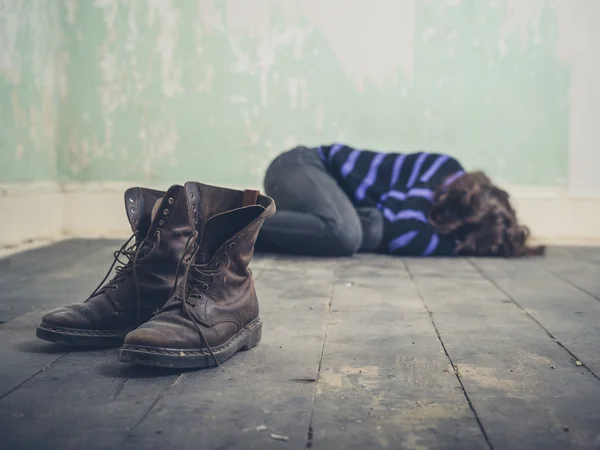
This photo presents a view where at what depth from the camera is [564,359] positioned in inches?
55.0

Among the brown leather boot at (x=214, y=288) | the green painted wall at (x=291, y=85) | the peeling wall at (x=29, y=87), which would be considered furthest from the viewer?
the green painted wall at (x=291, y=85)

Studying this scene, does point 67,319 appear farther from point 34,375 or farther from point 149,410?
point 149,410

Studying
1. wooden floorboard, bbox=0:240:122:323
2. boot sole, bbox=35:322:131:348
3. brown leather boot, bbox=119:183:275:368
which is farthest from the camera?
wooden floorboard, bbox=0:240:122:323

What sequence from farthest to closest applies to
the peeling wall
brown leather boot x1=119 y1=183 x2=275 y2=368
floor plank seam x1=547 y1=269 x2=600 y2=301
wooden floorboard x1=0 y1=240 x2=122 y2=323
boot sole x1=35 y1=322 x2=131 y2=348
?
the peeling wall, floor plank seam x1=547 y1=269 x2=600 y2=301, wooden floorboard x1=0 y1=240 x2=122 y2=323, boot sole x1=35 y1=322 x2=131 y2=348, brown leather boot x1=119 y1=183 x2=275 y2=368

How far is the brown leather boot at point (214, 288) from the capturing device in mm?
1261

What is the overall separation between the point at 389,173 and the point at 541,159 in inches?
45.8

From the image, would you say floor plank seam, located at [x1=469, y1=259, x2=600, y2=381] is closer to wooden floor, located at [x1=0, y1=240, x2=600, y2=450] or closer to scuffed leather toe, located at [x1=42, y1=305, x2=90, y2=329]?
wooden floor, located at [x1=0, y1=240, x2=600, y2=450]

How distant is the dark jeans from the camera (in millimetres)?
2910

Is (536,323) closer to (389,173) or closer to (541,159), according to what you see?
(389,173)

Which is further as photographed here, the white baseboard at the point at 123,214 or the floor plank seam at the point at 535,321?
the white baseboard at the point at 123,214

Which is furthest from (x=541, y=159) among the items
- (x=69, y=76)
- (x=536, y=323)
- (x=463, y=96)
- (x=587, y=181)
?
(x=69, y=76)

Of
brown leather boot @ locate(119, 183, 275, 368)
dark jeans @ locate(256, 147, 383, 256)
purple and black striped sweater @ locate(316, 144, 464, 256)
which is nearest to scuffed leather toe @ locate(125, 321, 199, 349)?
brown leather boot @ locate(119, 183, 275, 368)

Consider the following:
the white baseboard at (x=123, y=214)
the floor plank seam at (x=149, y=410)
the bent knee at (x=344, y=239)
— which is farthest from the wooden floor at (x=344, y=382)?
the white baseboard at (x=123, y=214)

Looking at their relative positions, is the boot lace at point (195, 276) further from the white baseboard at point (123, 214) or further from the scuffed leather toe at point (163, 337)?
the white baseboard at point (123, 214)
